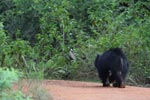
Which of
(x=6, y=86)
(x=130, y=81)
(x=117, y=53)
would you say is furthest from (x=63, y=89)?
(x=6, y=86)

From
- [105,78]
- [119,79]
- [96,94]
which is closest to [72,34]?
[105,78]

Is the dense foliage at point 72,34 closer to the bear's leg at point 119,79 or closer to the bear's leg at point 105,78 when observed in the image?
the bear's leg at point 105,78

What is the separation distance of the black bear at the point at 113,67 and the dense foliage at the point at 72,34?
5.75ft

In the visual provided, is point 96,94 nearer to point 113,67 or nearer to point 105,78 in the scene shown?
point 113,67

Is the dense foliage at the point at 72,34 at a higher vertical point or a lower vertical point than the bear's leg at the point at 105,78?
higher

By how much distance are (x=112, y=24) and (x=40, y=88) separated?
8.12 metres

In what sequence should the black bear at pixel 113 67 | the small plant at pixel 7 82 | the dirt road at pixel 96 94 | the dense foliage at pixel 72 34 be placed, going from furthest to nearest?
the dense foliage at pixel 72 34 → the black bear at pixel 113 67 → the dirt road at pixel 96 94 → the small plant at pixel 7 82

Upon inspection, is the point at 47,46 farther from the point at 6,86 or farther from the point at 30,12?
the point at 6,86

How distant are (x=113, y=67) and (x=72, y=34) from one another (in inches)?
233

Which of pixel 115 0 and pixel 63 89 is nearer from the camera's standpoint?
pixel 63 89

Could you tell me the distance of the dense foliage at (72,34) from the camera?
1670 centimetres

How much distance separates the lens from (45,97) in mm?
9953

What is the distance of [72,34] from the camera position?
61.8ft

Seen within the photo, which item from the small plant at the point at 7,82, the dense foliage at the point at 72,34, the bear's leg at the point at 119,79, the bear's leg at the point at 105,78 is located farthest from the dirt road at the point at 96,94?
the small plant at the point at 7,82
